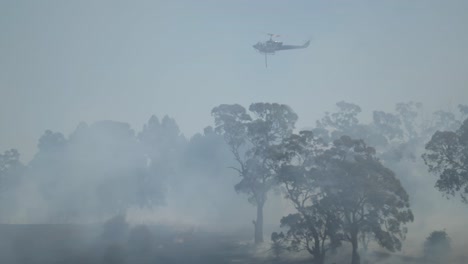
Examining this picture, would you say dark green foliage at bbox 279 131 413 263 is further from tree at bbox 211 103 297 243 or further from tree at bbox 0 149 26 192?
tree at bbox 0 149 26 192

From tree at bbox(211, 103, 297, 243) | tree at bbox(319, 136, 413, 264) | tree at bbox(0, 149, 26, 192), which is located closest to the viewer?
tree at bbox(319, 136, 413, 264)

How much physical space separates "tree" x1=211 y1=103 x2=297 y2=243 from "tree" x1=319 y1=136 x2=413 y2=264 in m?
12.2

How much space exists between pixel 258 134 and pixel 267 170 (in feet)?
16.0

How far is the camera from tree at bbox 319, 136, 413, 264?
33562mm

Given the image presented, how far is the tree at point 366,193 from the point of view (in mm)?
33562

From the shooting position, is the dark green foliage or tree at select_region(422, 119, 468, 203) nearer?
the dark green foliage

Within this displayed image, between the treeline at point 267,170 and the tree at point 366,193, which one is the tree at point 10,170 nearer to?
the treeline at point 267,170

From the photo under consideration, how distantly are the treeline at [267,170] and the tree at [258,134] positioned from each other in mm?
151

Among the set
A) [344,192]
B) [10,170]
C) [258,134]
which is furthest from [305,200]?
[10,170]

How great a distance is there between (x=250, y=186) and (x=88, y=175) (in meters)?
38.9

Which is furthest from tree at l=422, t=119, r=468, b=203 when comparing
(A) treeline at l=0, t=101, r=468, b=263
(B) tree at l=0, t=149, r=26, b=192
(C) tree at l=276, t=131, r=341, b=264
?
(B) tree at l=0, t=149, r=26, b=192

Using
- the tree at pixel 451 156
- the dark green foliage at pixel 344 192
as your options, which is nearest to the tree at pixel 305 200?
the dark green foliage at pixel 344 192

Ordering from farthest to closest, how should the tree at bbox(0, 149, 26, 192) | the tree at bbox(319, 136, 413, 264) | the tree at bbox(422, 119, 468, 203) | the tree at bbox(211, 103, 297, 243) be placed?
the tree at bbox(0, 149, 26, 192), the tree at bbox(211, 103, 297, 243), the tree at bbox(422, 119, 468, 203), the tree at bbox(319, 136, 413, 264)

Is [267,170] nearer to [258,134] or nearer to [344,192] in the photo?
[258,134]
